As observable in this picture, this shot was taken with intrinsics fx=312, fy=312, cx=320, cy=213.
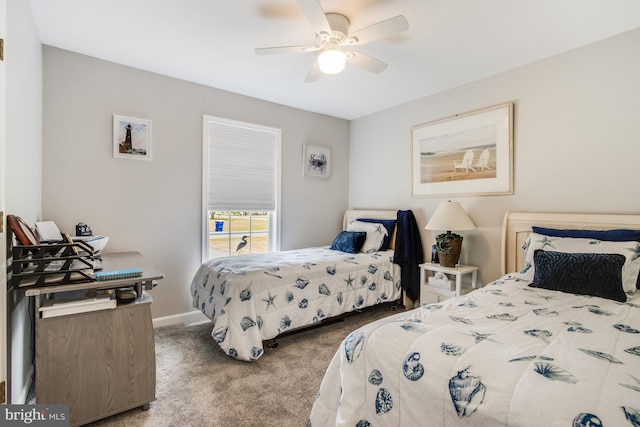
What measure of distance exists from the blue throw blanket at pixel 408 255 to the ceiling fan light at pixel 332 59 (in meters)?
1.97

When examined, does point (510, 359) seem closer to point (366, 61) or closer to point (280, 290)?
point (280, 290)

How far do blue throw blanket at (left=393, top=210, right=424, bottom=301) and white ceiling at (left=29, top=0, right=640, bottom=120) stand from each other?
1533mm

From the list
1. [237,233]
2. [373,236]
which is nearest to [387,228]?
[373,236]

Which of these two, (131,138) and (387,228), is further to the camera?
(387,228)

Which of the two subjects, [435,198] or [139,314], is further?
[435,198]

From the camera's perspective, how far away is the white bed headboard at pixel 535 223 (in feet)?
7.42

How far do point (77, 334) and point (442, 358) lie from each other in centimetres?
181

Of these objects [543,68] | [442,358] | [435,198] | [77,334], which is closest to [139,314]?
[77,334]

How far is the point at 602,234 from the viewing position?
2.19m

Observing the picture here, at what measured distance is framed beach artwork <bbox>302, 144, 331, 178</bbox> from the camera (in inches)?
164

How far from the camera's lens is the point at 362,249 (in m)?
3.67

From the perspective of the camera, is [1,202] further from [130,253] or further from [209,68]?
[209,68]

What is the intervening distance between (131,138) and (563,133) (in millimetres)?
3837

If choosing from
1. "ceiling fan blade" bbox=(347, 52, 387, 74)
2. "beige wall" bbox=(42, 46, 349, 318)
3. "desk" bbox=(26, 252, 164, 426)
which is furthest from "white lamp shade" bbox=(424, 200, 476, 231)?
"desk" bbox=(26, 252, 164, 426)
